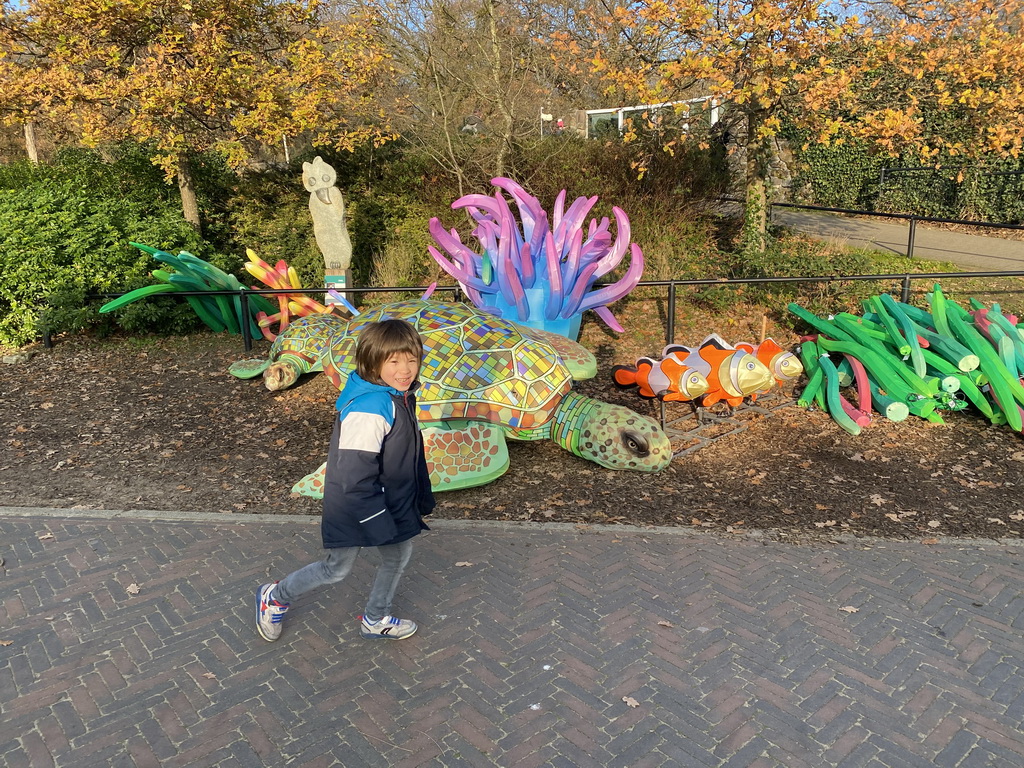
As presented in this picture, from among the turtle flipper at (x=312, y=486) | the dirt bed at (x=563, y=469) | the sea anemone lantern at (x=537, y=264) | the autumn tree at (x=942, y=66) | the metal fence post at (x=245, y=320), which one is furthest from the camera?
the metal fence post at (x=245, y=320)

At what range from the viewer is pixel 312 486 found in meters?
5.10

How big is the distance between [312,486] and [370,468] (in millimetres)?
2292

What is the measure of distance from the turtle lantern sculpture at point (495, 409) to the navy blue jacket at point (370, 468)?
185 centimetres

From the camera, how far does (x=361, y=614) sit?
3760 millimetres

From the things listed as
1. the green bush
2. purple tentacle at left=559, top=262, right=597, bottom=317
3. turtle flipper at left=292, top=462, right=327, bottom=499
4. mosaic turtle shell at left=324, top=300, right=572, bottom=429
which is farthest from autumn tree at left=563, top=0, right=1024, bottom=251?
the green bush

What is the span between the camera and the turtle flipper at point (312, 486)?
506 centimetres

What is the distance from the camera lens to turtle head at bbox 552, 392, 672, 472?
5273 mm

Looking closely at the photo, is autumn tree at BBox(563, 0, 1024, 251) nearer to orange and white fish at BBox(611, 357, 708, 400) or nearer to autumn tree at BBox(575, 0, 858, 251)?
autumn tree at BBox(575, 0, 858, 251)

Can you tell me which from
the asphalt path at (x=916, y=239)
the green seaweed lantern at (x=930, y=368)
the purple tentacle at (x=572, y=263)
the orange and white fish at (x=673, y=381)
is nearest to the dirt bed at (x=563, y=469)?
the green seaweed lantern at (x=930, y=368)

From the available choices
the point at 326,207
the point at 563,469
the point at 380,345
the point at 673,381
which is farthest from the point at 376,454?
the point at 326,207

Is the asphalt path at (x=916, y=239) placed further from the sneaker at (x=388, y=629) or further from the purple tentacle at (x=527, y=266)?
the sneaker at (x=388, y=629)

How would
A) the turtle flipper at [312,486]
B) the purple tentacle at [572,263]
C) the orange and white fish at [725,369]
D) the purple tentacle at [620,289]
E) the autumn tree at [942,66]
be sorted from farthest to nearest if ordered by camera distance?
the autumn tree at [942,66] → the purple tentacle at [620,289] → the purple tentacle at [572,263] → the orange and white fish at [725,369] → the turtle flipper at [312,486]

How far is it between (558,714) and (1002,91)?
8.51 meters

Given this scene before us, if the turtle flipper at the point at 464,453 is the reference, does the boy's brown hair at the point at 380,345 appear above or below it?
above
